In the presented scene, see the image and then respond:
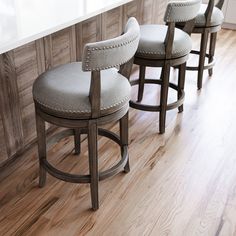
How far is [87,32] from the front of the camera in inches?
88.8

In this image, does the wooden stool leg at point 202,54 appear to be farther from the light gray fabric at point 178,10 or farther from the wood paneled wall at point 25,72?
the wood paneled wall at point 25,72

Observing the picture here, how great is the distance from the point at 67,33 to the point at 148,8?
131 centimetres

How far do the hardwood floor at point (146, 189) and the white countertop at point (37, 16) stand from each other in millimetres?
874

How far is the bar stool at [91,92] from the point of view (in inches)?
50.3

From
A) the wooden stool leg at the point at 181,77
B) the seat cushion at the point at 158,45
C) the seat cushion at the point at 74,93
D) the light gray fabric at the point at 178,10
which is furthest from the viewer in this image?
the wooden stool leg at the point at 181,77

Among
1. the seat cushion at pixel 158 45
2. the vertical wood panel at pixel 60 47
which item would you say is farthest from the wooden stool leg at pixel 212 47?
the vertical wood panel at pixel 60 47

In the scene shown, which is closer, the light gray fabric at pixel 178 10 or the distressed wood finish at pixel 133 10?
the light gray fabric at pixel 178 10

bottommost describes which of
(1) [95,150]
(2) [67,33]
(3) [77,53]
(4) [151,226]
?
(4) [151,226]

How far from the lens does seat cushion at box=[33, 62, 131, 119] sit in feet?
4.63

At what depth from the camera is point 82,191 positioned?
183cm

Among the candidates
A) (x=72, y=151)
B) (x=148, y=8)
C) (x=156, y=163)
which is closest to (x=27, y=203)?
(x=72, y=151)

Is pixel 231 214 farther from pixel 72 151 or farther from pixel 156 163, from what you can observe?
pixel 72 151

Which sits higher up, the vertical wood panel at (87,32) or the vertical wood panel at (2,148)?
the vertical wood panel at (87,32)

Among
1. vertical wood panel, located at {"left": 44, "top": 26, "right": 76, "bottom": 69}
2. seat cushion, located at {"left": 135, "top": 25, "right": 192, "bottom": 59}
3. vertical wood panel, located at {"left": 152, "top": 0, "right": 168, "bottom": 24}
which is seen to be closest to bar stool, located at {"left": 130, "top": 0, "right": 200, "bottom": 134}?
seat cushion, located at {"left": 135, "top": 25, "right": 192, "bottom": 59}
